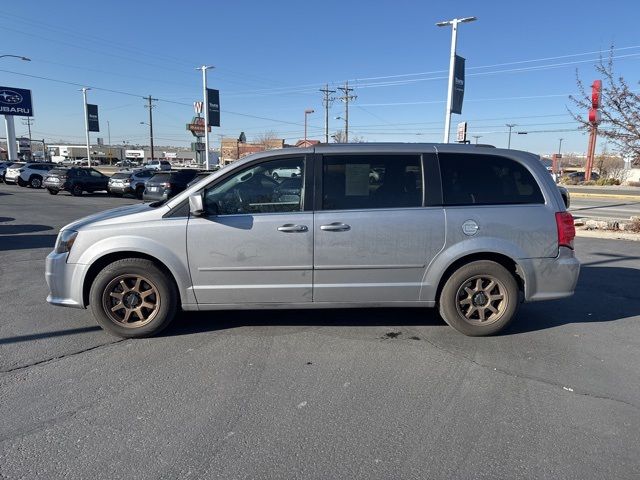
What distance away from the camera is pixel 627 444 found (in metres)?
2.84

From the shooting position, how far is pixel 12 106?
1592 inches

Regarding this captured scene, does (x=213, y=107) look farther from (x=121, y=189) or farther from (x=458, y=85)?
(x=458, y=85)

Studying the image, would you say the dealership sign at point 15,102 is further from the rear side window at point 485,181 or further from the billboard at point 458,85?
the rear side window at point 485,181

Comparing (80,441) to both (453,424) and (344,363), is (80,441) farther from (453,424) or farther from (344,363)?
(453,424)

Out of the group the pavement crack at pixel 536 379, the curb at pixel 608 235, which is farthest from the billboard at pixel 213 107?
the pavement crack at pixel 536 379

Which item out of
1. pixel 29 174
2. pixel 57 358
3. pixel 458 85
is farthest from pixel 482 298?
pixel 29 174

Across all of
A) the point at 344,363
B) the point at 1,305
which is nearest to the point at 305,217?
the point at 344,363

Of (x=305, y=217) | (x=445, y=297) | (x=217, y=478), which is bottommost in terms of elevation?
(x=217, y=478)

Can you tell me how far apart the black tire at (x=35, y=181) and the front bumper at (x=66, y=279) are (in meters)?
30.4

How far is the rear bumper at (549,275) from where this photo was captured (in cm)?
446

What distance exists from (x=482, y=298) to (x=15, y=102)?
48444 mm

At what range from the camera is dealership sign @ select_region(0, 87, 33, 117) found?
39.9 metres

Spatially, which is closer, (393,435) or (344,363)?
(393,435)

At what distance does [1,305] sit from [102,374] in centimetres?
271
